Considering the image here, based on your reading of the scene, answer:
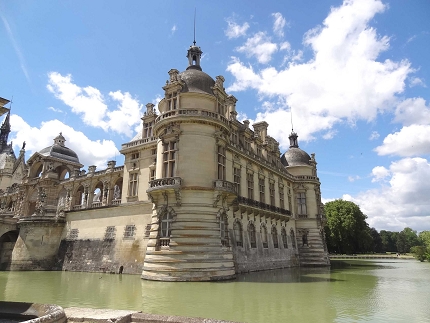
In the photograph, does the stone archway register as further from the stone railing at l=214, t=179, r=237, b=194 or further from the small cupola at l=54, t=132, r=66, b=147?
the stone railing at l=214, t=179, r=237, b=194

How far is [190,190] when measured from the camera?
74.4 ft

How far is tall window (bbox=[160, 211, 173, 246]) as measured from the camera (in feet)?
72.7

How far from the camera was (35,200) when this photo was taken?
135 feet

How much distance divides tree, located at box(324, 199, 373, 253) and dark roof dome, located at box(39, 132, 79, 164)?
4613cm

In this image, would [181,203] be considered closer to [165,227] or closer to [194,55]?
[165,227]

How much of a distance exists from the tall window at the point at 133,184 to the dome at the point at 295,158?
2213cm

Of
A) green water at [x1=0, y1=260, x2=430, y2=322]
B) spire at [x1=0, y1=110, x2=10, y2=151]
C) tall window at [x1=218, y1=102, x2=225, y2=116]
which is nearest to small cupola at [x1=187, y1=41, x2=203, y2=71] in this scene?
tall window at [x1=218, y1=102, x2=225, y2=116]

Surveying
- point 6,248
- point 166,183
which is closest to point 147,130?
point 166,183

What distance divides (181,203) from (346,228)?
45.4 metres

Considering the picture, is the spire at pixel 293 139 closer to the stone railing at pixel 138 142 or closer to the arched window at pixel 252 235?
the arched window at pixel 252 235

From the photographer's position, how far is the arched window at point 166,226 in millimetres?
22172

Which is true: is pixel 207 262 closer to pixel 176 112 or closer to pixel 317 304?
pixel 317 304

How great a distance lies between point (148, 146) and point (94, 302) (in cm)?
1877

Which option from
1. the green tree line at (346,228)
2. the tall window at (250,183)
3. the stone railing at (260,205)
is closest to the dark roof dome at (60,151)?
the tall window at (250,183)
